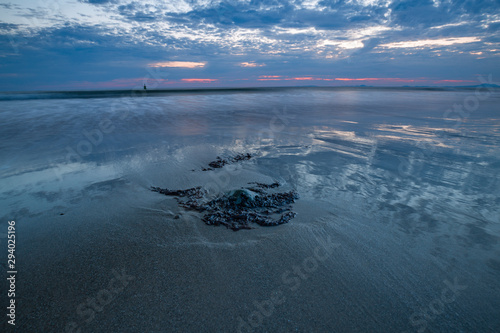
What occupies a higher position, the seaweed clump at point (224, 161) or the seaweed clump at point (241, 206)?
the seaweed clump at point (241, 206)

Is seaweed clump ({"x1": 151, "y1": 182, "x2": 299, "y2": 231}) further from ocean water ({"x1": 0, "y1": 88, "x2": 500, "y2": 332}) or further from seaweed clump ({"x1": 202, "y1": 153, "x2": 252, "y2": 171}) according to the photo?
seaweed clump ({"x1": 202, "y1": 153, "x2": 252, "y2": 171})

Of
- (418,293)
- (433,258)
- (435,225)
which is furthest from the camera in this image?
(435,225)

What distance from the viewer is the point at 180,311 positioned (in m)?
2.34

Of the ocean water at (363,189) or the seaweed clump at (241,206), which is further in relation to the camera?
the seaweed clump at (241,206)

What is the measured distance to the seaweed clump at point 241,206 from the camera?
12.9 ft

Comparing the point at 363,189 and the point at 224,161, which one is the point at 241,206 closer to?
the point at 363,189

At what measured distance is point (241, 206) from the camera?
14.3 feet

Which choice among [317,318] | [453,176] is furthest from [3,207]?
[453,176]

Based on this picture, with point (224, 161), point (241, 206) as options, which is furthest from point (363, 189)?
point (224, 161)

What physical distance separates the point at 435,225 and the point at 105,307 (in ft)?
15.3

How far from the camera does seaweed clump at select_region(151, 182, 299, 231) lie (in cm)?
392

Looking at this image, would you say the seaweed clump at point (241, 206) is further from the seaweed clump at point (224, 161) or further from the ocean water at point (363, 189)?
the seaweed clump at point (224, 161)

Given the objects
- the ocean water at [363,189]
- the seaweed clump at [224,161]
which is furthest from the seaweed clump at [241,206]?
the seaweed clump at [224,161]

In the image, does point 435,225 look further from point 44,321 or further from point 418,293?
point 44,321
